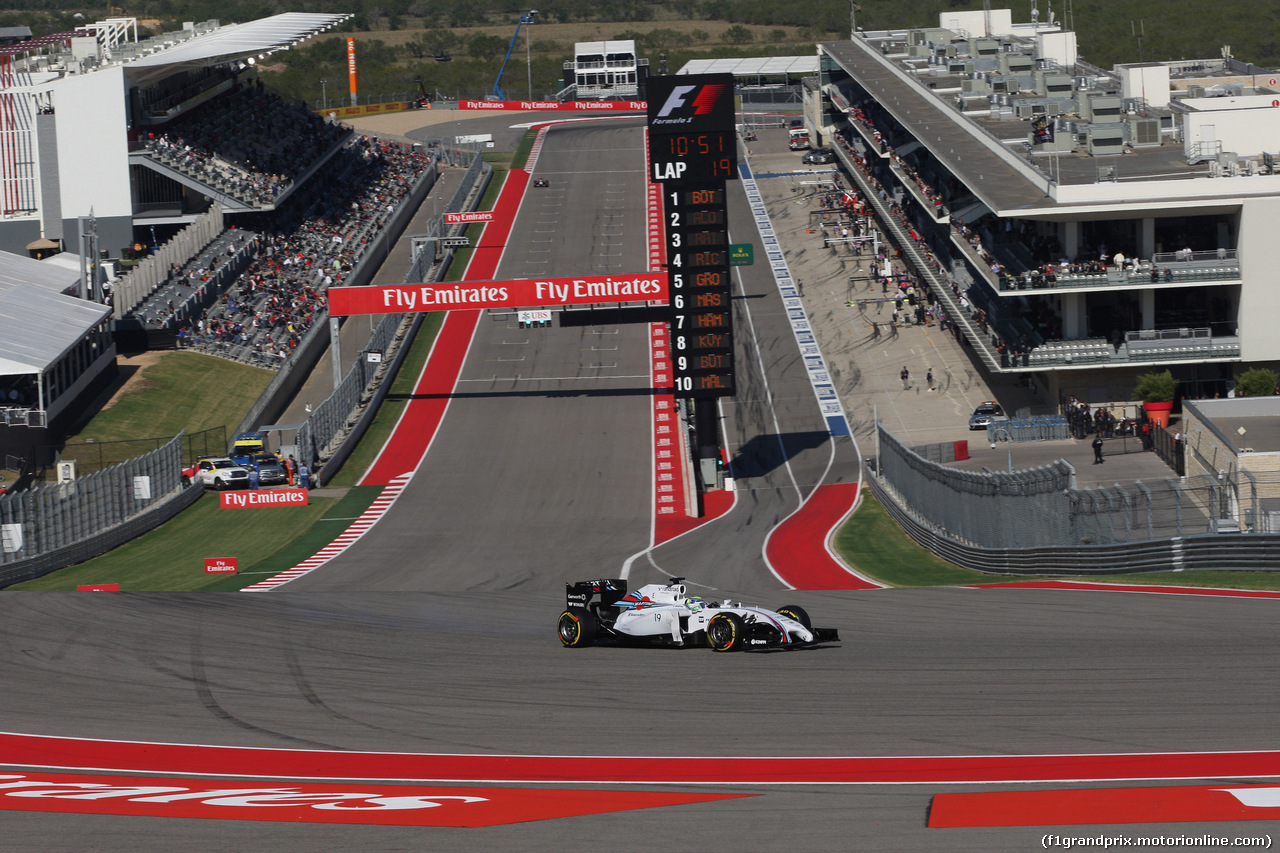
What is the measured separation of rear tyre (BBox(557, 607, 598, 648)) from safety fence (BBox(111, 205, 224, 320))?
4967 cm

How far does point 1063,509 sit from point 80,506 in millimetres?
28518

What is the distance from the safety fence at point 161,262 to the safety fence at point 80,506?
19.0 m

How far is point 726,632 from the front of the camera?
22547 millimetres

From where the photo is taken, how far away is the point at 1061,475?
3106 centimetres

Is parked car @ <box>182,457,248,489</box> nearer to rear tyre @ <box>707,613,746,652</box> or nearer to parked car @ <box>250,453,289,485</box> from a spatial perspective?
parked car @ <box>250,453,289,485</box>

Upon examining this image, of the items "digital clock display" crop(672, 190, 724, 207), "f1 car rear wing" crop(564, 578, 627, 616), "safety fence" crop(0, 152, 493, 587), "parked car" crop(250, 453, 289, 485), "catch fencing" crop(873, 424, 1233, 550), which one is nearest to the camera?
"f1 car rear wing" crop(564, 578, 627, 616)

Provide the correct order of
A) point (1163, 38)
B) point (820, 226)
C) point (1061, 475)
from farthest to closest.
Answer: point (1163, 38) < point (820, 226) < point (1061, 475)

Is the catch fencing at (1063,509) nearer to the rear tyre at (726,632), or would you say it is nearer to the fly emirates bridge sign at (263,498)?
the rear tyre at (726,632)

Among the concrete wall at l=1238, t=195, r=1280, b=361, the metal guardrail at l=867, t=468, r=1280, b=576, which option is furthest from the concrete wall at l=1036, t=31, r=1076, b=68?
the metal guardrail at l=867, t=468, r=1280, b=576

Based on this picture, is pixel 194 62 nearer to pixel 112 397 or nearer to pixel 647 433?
pixel 112 397

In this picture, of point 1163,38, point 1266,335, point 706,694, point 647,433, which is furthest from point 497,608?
point 1163,38

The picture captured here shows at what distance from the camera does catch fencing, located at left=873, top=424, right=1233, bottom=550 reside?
92.4ft

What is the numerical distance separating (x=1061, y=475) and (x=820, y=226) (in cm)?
6603

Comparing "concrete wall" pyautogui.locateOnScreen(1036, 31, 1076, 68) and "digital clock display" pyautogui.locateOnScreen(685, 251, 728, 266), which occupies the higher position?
"concrete wall" pyautogui.locateOnScreen(1036, 31, 1076, 68)
